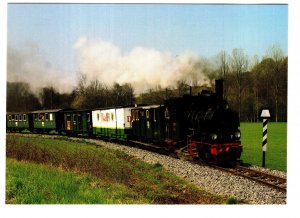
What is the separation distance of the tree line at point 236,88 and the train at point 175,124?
274 mm

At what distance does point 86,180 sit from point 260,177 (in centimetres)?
438

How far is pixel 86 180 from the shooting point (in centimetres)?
916

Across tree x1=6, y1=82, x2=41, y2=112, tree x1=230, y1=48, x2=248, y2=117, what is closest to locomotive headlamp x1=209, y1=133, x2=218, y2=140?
tree x1=230, y1=48, x2=248, y2=117

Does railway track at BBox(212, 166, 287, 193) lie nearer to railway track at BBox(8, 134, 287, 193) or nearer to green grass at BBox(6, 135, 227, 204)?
railway track at BBox(8, 134, 287, 193)

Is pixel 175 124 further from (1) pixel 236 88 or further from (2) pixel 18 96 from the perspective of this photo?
(2) pixel 18 96

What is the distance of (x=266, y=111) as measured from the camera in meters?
9.27

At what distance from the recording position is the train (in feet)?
33.2

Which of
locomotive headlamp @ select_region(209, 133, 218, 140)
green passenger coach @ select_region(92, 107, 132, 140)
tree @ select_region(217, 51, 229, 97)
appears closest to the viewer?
tree @ select_region(217, 51, 229, 97)

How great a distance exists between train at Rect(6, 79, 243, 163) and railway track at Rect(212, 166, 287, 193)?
0.51 meters

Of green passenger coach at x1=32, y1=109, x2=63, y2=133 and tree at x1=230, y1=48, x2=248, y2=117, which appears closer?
tree at x1=230, y1=48, x2=248, y2=117

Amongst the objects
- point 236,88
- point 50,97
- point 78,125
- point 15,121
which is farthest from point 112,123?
point 236,88

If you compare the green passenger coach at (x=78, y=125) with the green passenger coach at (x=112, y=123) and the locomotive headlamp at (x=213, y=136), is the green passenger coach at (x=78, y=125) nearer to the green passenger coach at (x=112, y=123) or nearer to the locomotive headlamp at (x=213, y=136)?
the green passenger coach at (x=112, y=123)

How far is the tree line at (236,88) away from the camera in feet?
30.0
